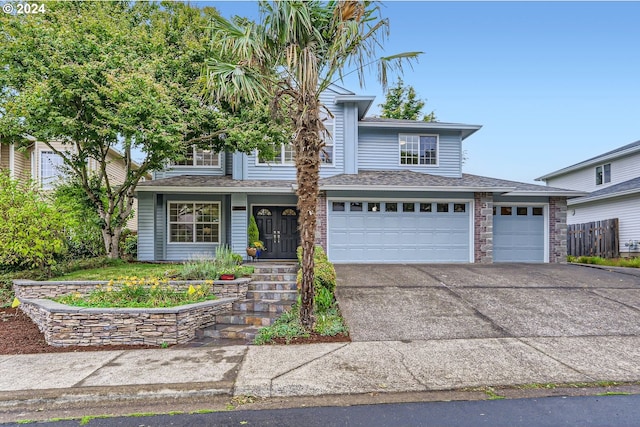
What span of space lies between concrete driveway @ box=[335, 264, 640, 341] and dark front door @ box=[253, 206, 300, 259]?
139 inches

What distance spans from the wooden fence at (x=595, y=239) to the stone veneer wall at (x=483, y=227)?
902 cm

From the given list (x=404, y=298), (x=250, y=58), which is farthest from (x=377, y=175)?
(x=250, y=58)

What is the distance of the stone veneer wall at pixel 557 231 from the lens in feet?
43.5

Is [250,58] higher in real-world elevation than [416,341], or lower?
higher

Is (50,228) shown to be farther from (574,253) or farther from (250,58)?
(574,253)

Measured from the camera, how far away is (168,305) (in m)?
6.39

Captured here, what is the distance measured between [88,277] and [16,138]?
5.24 metres

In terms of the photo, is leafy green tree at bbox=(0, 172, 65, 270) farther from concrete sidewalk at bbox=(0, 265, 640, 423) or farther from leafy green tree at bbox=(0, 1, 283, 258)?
concrete sidewalk at bbox=(0, 265, 640, 423)

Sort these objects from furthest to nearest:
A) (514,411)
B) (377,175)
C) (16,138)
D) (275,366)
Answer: (377,175) < (16,138) < (275,366) < (514,411)

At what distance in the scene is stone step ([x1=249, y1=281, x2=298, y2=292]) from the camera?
8.09 meters

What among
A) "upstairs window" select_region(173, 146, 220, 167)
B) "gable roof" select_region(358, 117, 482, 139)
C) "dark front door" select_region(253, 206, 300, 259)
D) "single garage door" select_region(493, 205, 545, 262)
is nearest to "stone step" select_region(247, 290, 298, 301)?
"dark front door" select_region(253, 206, 300, 259)

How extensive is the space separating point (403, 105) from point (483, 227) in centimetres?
1722

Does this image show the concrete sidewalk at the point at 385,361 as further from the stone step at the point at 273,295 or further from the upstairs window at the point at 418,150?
the upstairs window at the point at 418,150

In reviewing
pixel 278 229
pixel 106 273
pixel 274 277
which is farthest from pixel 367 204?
pixel 106 273
